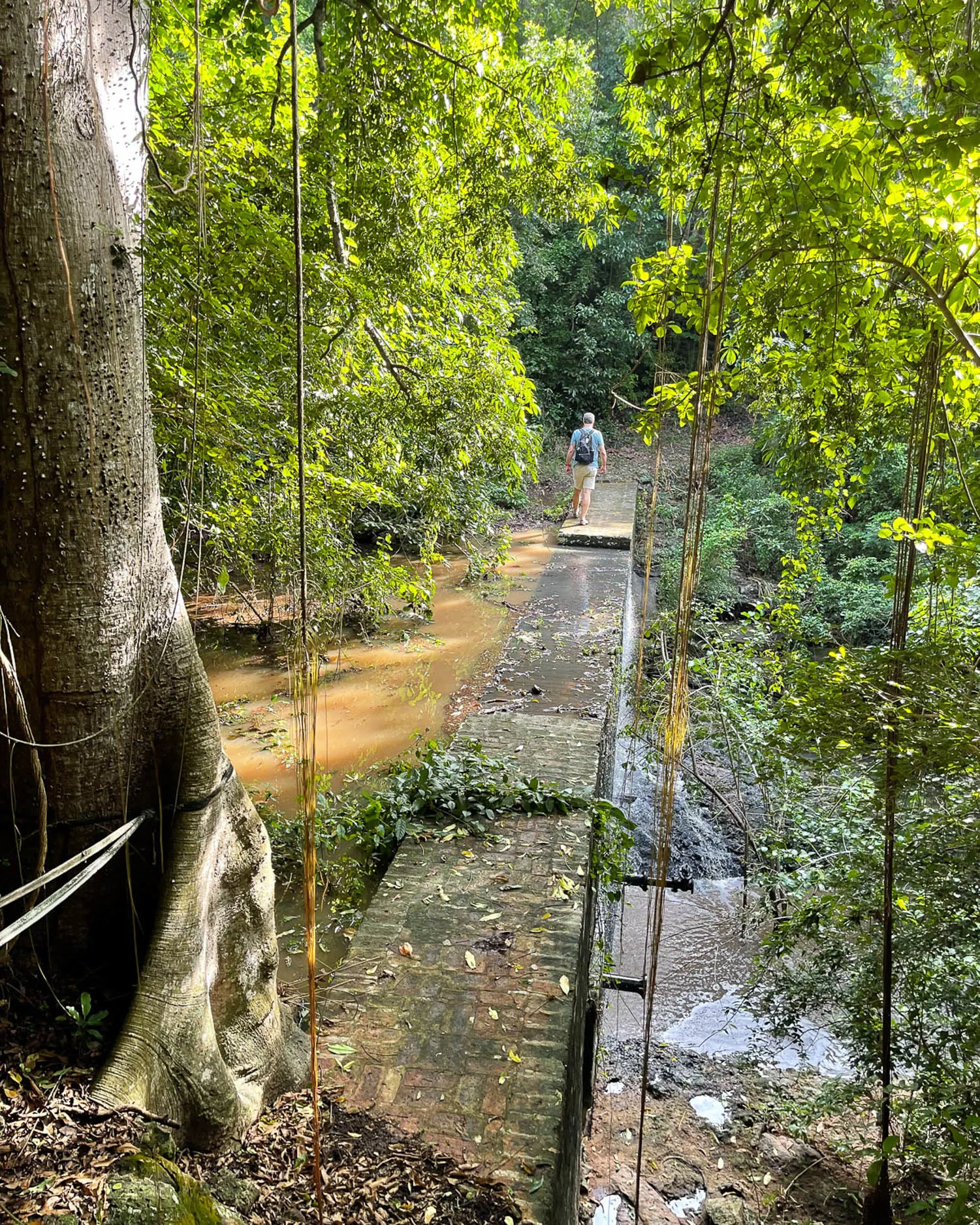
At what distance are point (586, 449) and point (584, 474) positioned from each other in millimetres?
463

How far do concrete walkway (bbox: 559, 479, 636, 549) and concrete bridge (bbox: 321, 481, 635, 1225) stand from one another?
6953 millimetres

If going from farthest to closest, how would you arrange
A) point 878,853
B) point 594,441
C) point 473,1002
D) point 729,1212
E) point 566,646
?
point 594,441, point 566,646, point 729,1212, point 878,853, point 473,1002

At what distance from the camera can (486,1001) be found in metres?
2.92

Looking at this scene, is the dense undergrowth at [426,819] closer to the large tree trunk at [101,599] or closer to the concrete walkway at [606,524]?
the large tree trunk at [101,599]

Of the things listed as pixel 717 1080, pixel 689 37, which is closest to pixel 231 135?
pixel 689 37

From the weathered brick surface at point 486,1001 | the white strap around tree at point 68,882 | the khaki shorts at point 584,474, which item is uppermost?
the khaki shorts at point 584,474

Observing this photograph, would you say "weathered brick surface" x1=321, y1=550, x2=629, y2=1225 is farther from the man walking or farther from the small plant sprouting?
the man walking

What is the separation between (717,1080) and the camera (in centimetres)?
473

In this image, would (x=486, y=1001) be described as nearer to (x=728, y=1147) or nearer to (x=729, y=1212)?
(x=729, y=1212)

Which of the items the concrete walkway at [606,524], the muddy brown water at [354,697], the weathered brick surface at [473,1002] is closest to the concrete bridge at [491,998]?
the weathered brick surface at [473,1002]

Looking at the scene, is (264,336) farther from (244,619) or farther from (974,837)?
(244,619)

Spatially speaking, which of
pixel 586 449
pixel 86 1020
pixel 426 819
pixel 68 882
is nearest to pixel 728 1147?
pixel 426 819

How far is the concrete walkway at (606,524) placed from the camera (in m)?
11.7

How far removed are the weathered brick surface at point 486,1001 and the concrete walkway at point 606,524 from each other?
7263 millimetres
